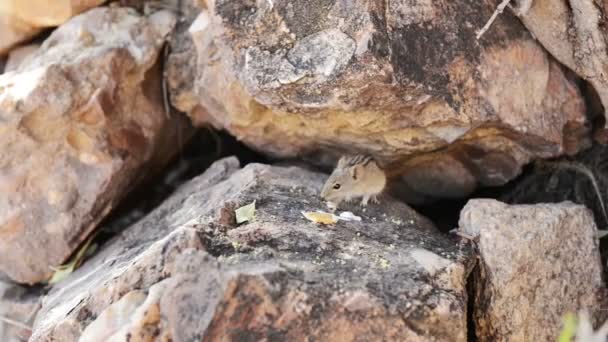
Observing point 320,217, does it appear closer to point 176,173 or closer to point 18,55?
point 176,173

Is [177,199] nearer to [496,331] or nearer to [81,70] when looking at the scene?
[81,70]

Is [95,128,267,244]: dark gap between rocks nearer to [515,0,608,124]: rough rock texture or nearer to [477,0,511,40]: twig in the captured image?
[477,0,511,40]: twig

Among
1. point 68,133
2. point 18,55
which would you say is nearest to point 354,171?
point 68,133

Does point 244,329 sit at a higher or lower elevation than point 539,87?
lower

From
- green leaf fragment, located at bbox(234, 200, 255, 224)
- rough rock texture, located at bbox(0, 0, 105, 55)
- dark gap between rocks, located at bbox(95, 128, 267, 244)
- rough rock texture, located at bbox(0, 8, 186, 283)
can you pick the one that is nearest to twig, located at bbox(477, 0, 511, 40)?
green leaf fragment, located at bbox(234, 200, 255, 224)

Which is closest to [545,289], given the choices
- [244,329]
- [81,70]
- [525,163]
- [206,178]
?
[525,163]
